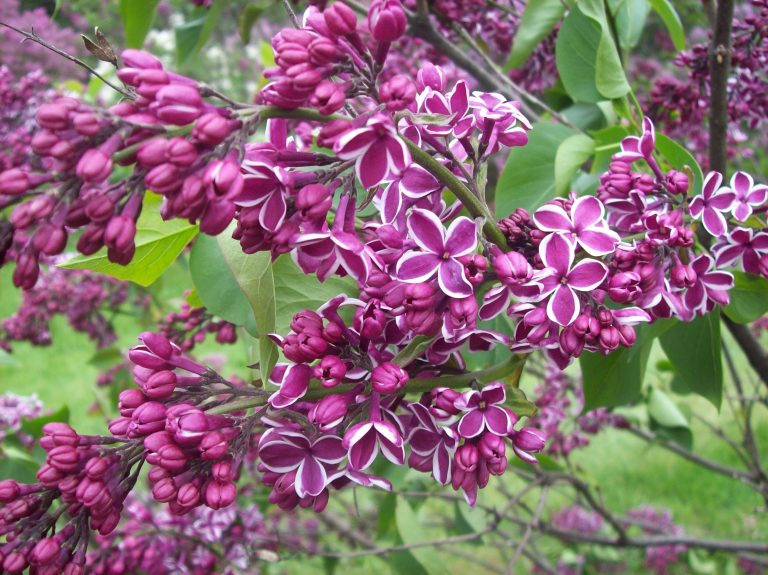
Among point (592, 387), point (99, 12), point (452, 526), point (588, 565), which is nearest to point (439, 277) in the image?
point (592, 387)

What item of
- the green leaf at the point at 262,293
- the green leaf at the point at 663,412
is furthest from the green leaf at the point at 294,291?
the green leaf at the point at 663,412

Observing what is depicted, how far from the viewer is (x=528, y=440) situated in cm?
72

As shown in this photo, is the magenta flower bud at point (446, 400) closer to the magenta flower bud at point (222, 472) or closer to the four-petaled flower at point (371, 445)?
the four-petaled flower at point (371, 445)

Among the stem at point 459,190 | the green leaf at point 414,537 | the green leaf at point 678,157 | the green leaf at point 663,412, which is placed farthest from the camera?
the green leaf at point 663,412

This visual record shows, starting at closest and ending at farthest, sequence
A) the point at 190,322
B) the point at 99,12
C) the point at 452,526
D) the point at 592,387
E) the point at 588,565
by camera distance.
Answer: the point at 592,387 < the point at 190,322 < the point at 452,526 < the point at 588,565 < the point at 99,12

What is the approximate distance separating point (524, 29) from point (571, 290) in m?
0.80

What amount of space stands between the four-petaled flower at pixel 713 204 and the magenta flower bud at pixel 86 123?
616 mm

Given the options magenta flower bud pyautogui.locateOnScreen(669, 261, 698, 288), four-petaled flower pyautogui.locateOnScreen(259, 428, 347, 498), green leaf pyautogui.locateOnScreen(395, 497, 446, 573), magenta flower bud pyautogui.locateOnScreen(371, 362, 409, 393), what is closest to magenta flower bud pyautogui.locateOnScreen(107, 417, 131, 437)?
four-petaled flower pyautogui.locateOnScreen(259, 428, 347, 498)

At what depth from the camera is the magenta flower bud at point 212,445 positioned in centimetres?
61

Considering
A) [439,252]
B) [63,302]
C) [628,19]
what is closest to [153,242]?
[439,252]

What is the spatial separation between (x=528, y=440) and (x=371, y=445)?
17 cm

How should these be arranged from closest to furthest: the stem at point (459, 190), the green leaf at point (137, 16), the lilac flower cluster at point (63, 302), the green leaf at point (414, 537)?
the stem at point (459, 190), the green leaf at point (137, 16), the green leaf at point (414, 537), the lilac flower cluster at point (63, 302)

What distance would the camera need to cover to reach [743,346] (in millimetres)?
1205

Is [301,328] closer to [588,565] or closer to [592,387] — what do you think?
[592,387]
